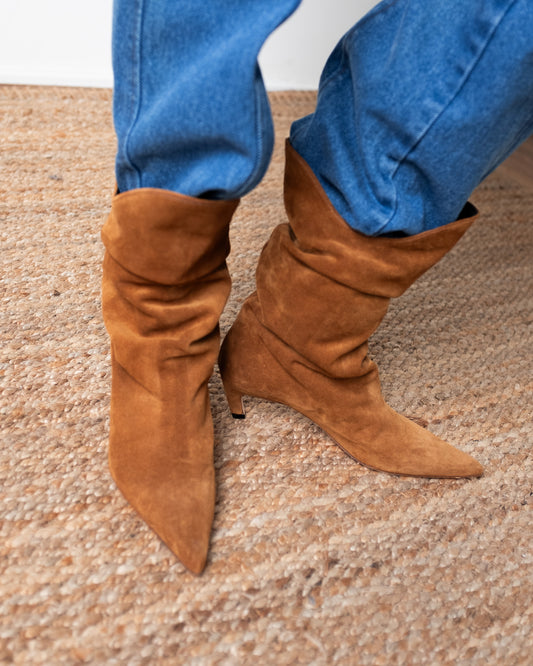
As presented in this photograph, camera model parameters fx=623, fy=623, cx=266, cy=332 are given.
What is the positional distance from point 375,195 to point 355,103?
86mm

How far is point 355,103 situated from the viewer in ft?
1.86

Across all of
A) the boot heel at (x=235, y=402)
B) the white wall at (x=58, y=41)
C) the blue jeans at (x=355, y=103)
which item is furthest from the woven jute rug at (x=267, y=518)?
the white wall at (x=58, y=41)

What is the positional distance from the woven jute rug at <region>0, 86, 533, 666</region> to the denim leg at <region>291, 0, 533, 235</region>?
1.07ft

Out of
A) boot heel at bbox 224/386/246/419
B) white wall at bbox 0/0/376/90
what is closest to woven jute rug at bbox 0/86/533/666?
boot heel at bbox 224/386/246/419

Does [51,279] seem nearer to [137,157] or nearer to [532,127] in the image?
[137,157]

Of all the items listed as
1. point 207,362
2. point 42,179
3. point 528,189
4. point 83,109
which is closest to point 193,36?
point 207,362

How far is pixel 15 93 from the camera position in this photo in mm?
1502

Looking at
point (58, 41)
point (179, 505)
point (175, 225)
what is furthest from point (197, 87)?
point (58, 41)

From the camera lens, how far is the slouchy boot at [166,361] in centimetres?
55

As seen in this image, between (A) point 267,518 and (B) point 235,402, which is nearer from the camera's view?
(A) point 267,518

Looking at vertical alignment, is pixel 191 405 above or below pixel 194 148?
below

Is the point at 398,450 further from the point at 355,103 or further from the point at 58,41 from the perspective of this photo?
the point at 58,41

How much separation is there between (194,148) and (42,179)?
817 mm

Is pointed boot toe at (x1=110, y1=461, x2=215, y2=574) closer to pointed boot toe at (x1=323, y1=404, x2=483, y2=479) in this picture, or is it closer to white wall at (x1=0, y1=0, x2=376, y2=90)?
pointed boot toe at (x1=323, y1=404, x2=483, y2=479)
